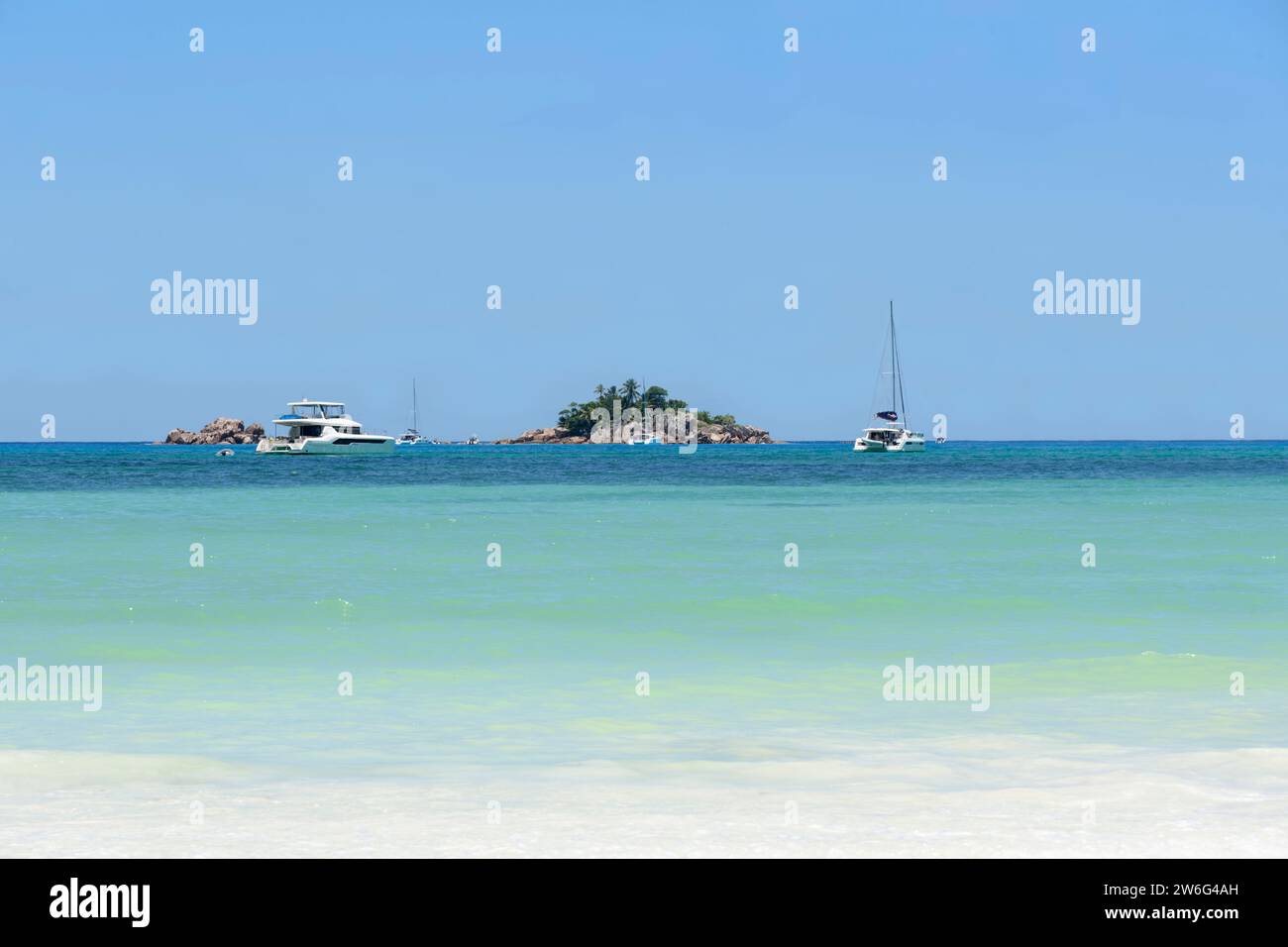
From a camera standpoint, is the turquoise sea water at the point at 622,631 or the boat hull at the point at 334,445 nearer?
the turquoise sea water at the point at 622,631

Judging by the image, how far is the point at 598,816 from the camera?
25.3 feet

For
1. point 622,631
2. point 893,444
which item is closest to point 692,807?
point 622,631

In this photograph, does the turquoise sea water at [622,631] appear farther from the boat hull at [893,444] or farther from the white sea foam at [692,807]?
the boat hull at [893,444]

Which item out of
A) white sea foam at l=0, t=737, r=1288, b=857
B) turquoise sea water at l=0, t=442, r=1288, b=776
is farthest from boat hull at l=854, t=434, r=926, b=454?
white sea foam at l=0, t=737, r=1288, b=857


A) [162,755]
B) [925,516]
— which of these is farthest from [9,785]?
[925,516]

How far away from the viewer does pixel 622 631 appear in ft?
57.0

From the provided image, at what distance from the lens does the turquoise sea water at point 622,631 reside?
421 inches

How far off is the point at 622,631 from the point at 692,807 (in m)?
9.45

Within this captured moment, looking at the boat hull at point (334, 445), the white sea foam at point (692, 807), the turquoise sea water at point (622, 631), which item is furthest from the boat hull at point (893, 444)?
the white sea foam at point (692, 807)

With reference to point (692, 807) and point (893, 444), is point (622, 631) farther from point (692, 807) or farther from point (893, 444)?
point (893, 444)

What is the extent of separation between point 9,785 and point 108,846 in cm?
195

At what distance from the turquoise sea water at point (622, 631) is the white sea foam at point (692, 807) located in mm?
651

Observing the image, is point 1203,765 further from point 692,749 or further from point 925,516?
point 925,516

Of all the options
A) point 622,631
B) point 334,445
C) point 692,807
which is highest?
point 334,445
